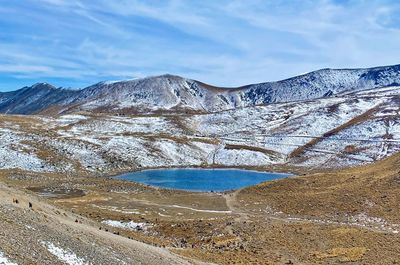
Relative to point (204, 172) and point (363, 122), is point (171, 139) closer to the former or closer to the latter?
point (204, 172)

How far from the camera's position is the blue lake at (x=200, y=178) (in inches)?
3757

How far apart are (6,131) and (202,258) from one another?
106m

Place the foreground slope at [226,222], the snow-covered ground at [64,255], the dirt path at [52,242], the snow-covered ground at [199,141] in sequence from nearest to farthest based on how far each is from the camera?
the dirt path at [52,242] < the snow-covered ground at [64,255] < the foreground slope at [226,222] < the snow-covered ground at [199,141]

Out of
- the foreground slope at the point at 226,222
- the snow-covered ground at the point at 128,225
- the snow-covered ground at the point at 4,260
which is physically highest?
the snow-covered ground at the point at 4,260

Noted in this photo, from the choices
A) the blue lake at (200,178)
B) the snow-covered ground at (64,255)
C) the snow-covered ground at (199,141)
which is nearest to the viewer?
the snow-covered ground at (64,255)

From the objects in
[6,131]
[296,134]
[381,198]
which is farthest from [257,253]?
[296,134]

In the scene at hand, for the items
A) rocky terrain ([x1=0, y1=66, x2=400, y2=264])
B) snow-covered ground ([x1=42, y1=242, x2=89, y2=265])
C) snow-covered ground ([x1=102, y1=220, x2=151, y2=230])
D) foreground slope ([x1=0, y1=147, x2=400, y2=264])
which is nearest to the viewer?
snow-covered ground ([x1=42, y1=242, x2=89, y2=265])

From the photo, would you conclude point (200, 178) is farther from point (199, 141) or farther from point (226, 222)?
point (226, 222)

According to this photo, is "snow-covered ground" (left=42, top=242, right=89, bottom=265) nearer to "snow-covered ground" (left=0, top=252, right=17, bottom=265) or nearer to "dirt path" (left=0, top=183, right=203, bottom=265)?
"dirt path" (left=0, top=183, right=203, bottom=265)

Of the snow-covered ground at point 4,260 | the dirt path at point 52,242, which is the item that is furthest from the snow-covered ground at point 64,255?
the snow-covered ground at point 4,260

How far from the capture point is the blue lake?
95.4 meters

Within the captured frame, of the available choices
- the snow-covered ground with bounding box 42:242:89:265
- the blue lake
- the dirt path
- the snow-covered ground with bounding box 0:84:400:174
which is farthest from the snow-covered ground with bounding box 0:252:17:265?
the snow-covered ground with bounding box 0:84:400:174

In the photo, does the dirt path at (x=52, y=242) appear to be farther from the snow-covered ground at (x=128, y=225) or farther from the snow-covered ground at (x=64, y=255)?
the snow-covered ground at (x=128, y=225)

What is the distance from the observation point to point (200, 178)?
356 feet
